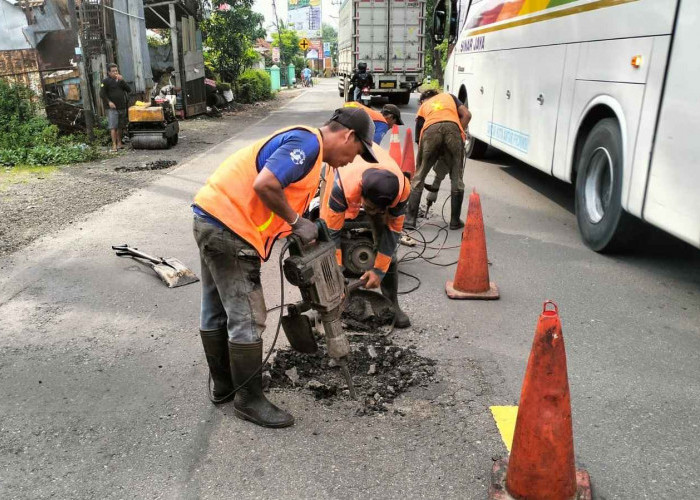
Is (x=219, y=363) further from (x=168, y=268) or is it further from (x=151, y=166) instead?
(x=151, y=166)

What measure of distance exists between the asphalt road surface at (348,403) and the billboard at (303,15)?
7202cm

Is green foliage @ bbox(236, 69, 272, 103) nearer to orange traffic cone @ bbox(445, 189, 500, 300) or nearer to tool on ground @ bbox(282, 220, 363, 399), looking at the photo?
orange traffic cone @ bbox(445, 189, 500, 300)

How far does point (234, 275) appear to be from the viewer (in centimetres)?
298

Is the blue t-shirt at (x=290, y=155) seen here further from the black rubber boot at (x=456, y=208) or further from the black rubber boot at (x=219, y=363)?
the black rubber boot at (x=456, y=208)

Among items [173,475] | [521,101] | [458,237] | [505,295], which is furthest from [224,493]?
[521,101]

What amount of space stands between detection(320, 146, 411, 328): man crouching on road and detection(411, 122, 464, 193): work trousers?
249 cm

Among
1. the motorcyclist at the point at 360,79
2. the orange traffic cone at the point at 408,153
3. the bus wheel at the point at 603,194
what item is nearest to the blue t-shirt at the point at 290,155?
the bus wheel at the point at 603,194

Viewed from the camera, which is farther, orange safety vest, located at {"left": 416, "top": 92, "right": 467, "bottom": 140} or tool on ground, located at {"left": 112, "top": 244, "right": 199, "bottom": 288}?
orange safety vest, located at {"left": 416, "top": 92, "right": 467, "bottom": 140}

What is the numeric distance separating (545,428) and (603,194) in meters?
4.24

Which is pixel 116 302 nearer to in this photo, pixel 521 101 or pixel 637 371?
pixel 637 371

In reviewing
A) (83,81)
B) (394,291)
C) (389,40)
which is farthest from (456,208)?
(389,40)

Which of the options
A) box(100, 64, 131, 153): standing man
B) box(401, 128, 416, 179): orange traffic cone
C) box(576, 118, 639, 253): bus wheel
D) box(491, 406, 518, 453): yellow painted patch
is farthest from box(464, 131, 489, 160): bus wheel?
box(491, 406, 518, 453): yellow painted patch

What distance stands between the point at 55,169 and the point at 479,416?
983 centimetres

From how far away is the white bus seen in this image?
4539 millimetres
